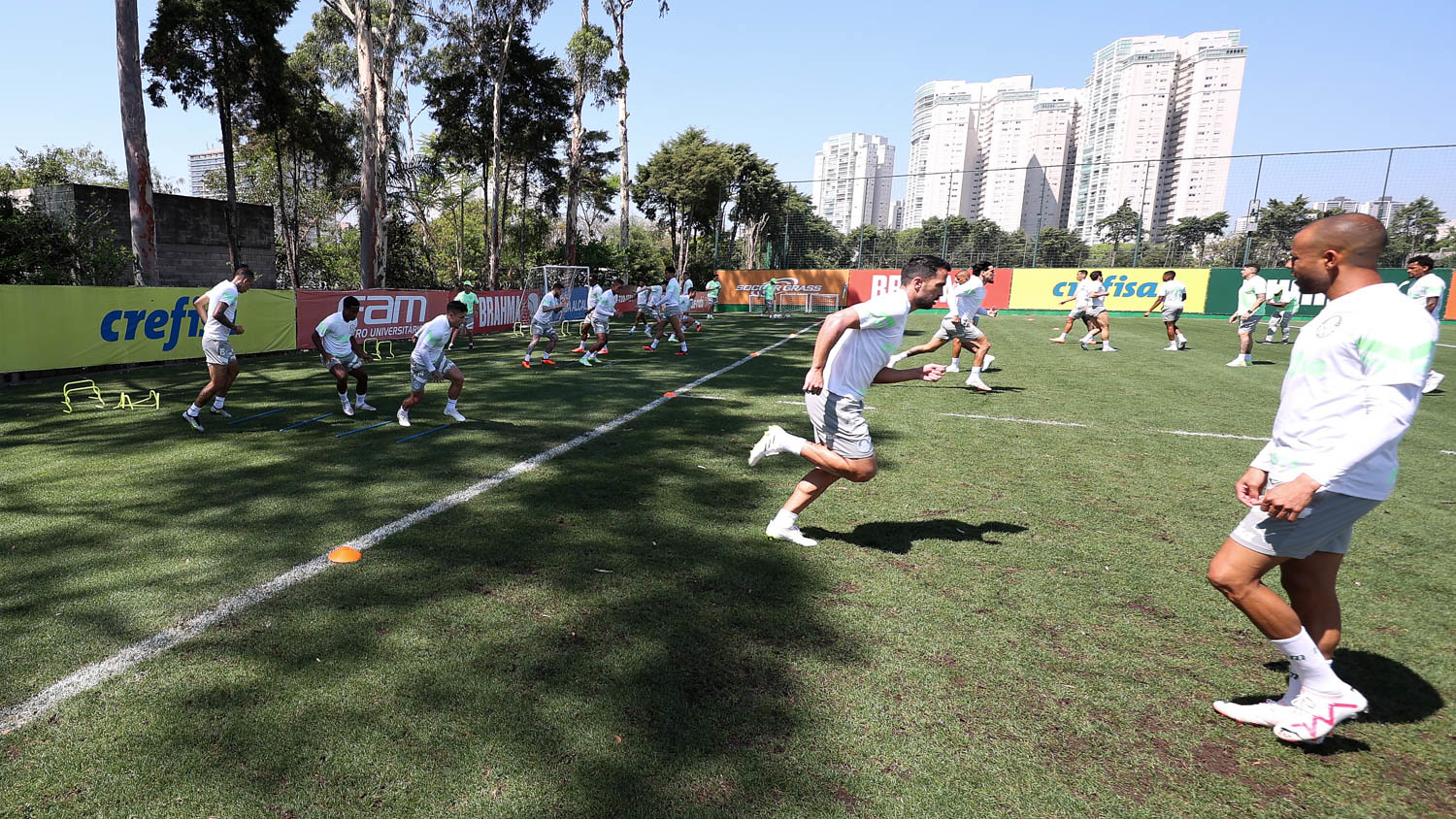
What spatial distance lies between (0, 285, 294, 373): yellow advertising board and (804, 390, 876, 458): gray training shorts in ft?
40.7

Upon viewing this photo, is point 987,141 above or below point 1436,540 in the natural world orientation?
above

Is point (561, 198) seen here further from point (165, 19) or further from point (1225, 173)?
point (1225, 173)

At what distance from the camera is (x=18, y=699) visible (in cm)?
272

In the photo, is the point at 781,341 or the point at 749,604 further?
the point at 781,341

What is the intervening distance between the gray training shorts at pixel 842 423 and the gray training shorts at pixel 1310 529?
2025 mm

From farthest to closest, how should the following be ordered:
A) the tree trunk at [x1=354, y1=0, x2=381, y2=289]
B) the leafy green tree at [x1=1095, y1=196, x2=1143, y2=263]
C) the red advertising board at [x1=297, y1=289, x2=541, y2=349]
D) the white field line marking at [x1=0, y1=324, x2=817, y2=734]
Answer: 1. the leafy green tree at [x1=1095, y1=196, x2=1143, y2=263]
2. the tree trunk at [x1=354, y1=0, x2=381, y2=289]
3. the red advertising board at [x1=297, y1=289, x2=541, y2=349]
4. the white field line marking at [x1=0, y1=324, x2=817, y2=734]

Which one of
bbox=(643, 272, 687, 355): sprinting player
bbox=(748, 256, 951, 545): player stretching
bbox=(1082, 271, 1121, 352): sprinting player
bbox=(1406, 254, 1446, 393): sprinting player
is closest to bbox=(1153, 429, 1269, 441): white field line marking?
bbox=(1406, 254, 1446, 393): sprinting player

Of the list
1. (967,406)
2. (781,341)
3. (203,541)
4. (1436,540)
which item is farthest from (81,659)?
(781,341)

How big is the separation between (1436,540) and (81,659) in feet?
26.8

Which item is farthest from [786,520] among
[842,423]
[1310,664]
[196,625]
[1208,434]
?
[1208,434]

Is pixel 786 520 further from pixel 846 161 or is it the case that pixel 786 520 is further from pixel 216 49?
pixel 846 161

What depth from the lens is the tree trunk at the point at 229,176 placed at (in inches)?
998

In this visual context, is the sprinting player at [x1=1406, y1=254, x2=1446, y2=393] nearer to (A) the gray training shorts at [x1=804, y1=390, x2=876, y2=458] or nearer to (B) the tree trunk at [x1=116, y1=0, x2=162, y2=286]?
(A) the gray training shorts at [x1=804, y1=390, x2=876, y2=458]

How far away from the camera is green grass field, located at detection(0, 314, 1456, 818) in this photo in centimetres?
238
